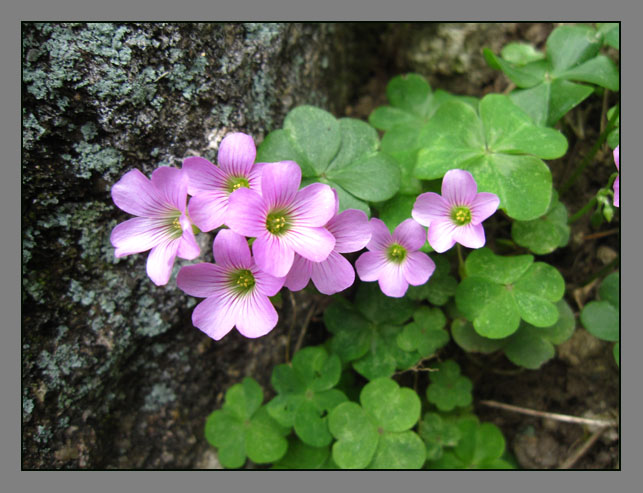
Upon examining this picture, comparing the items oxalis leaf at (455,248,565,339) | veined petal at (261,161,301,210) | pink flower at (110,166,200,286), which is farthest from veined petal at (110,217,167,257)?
oxalis leaf at (455,248,565,339)

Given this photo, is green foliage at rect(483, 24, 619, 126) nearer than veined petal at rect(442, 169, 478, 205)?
No

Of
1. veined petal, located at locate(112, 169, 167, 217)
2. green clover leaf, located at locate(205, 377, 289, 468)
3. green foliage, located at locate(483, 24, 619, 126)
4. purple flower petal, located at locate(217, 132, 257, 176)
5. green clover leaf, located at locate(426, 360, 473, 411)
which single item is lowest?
green clover leaf, located at locate(205, 377, 289, 468)

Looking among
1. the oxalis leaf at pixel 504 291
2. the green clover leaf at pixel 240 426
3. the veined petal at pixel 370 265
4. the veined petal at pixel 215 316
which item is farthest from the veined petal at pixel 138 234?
the oxalis leaf at pixel 504 291

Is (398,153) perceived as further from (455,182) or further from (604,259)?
(604,259)

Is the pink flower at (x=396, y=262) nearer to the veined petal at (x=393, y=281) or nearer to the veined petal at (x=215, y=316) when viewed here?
the veined petal at (x=393, y=281)

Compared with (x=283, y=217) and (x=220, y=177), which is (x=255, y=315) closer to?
(x=283, y=217)

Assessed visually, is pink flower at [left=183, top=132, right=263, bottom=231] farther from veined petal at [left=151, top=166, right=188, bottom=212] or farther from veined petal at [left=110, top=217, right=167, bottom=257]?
veined petal at [left=110, top=217, right=167, bottom=257]

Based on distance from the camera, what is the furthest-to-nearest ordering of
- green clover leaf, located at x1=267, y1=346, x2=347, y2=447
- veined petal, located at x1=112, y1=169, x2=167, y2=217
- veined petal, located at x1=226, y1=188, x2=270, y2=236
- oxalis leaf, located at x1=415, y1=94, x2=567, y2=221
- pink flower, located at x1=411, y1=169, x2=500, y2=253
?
1. green clover leaf, located at x1=267, y1=346, x2=347, y2=447
2. oxalis leaf, located at x1=415, y1=94, x2=567, y2=221
3. pink flower, located at x1=411, y1=169, x2=500, y2=253
4. veined petal, located at x1=112, y1=169, x2=167, y2=217
5. veined petal, located at x1=226, y1=188, x2=270, y2=236
